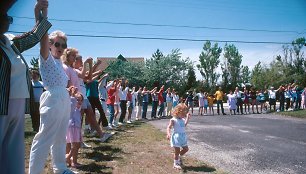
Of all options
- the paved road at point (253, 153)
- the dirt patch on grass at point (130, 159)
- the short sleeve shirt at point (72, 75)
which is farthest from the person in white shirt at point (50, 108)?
the paved road at point (253, 153)

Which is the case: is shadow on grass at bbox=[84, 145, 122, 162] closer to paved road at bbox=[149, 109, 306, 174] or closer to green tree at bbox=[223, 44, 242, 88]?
paved road at bbox=[149, 109, 306, 174]

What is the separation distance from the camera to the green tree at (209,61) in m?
79.4

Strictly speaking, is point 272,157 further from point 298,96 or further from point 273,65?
point 273,65

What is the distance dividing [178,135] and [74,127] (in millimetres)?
1789

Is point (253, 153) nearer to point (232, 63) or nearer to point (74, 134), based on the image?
point (74, 134)

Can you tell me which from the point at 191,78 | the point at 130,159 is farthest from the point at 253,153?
the point at 191,78

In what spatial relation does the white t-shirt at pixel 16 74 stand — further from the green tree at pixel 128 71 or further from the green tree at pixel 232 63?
the green tree at pixel 232 63

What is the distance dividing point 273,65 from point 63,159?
246ft

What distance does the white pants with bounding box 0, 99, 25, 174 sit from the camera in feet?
8.46

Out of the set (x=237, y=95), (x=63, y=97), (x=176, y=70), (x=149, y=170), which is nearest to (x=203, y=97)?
(x=237, y=95)

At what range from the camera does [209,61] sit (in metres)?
80.3

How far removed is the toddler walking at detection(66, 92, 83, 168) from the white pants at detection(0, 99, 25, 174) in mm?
1853

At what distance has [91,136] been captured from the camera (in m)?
8.02

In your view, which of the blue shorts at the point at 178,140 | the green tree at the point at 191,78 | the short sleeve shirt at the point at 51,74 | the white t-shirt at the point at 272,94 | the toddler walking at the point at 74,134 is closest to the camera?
the short sleeve shirt at the point at 51,74
